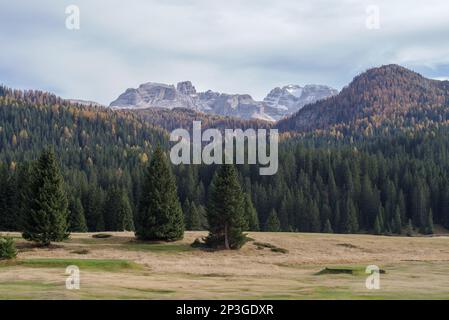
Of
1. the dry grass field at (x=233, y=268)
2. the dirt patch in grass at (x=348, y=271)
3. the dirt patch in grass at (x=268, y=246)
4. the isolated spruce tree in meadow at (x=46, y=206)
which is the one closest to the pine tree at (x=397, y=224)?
the dry grass field at (x=233, y=268)

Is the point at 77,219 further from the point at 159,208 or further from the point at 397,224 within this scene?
the point at 397,224

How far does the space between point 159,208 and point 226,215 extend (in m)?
9.78

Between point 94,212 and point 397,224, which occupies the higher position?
point 94,212

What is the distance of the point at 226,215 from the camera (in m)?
70.9

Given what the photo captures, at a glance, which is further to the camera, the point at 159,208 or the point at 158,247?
the point at 159,208

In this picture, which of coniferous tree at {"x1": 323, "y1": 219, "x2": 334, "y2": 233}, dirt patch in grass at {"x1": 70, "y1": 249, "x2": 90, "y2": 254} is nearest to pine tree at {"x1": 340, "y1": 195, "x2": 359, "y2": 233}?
coniferous tree at {"x1": 323, "y1": 219, "x2": 334, "y2": 233}

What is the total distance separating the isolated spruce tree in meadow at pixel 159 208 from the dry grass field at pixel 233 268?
7.12 ft

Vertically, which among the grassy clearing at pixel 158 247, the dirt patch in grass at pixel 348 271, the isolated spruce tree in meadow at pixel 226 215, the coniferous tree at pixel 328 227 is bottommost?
the coniferous tree at pixel 328 227

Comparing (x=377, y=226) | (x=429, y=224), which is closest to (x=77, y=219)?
(x=377, y=226)

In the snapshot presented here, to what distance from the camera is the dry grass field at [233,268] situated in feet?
112

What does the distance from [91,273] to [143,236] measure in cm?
2817

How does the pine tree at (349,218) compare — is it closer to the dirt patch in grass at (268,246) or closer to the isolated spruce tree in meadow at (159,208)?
the dirt patch in grass at (268,246)

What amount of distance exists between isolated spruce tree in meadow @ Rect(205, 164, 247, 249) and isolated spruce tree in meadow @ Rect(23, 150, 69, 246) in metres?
18.9
